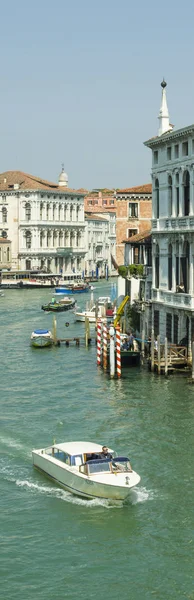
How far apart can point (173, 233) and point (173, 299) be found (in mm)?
1995

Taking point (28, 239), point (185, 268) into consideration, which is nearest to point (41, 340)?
point (185, 268)

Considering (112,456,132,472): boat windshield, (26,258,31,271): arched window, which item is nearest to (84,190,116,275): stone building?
(26,258,31,271): arched window

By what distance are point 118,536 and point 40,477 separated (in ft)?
12.1

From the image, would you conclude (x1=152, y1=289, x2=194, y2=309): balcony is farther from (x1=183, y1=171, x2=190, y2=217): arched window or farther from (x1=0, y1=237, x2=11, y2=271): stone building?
(x1=0, y1=237, x2=11, y2=271): stone building

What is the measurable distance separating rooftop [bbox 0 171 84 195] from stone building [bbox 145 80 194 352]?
69.0 m

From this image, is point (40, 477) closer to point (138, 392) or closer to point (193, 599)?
point (193, 599)

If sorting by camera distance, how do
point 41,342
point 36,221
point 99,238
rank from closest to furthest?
point 41,342 → point 36,221 → point 99,238

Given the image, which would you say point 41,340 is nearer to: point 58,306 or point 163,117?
point 163,117

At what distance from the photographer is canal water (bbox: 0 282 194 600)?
49.6 feet

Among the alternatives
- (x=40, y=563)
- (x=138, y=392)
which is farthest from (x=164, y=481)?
(x=138, y=392)

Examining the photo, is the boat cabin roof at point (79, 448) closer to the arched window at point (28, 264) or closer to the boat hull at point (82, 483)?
the boat hull at point (82, 483)

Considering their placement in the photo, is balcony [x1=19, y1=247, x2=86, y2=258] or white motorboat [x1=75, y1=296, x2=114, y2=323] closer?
white motorboat [x1=75, y1=296, x2=114, y2=323]

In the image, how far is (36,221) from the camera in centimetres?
10288

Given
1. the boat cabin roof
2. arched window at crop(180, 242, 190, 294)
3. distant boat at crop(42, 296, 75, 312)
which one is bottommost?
the boat cabin roof
